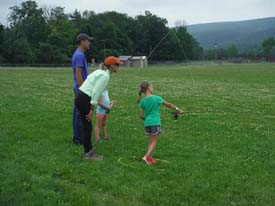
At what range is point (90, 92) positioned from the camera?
26.6 ft

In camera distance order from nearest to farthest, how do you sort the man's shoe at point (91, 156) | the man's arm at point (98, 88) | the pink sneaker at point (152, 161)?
→ 1. the man's arm at point (98, 88)
2. the pink sneaker at point (152, 161)
3. the man's shoe at point (91, 156)

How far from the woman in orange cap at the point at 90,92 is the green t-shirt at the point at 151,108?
2.64 ft

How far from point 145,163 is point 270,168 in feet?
7.30

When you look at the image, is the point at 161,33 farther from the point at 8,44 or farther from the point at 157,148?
the point at 157,148

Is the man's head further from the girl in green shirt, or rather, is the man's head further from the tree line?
the tree line

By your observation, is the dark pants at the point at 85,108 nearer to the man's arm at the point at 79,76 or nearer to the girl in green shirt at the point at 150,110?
the man's arm at the point at 79,76

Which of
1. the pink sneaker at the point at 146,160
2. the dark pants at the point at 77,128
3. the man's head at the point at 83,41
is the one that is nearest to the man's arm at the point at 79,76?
the man's head at the point at 83,41

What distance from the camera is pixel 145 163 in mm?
7996

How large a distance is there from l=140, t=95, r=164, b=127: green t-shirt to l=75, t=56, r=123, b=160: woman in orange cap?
2.64 feet

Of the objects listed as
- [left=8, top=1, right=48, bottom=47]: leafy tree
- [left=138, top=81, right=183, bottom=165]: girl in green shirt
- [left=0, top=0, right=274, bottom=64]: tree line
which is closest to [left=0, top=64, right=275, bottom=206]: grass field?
[left=138, top=81, right=183, bottom=165]: girl in green shirt

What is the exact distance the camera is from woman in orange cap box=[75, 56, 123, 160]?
26.3ft

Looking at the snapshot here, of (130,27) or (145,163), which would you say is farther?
(130,27)

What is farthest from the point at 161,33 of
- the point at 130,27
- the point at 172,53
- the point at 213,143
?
the point at 213,143

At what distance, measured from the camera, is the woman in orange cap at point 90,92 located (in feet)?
26.3
